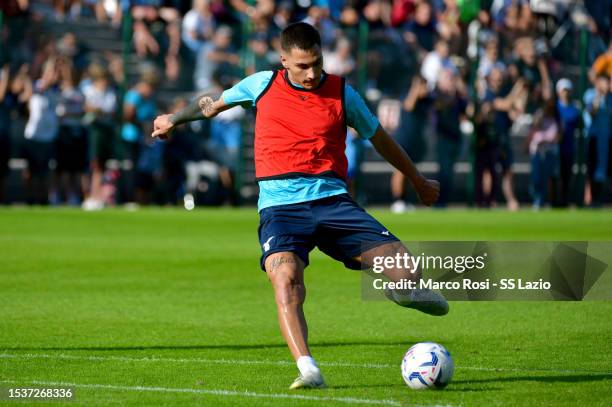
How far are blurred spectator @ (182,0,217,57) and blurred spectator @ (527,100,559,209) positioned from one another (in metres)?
7.17

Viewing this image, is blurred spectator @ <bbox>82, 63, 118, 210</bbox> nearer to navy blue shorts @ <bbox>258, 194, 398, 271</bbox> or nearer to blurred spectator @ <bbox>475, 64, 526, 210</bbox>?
blurred spectator @ <bbox>475, 64, 526, 210</bbox>

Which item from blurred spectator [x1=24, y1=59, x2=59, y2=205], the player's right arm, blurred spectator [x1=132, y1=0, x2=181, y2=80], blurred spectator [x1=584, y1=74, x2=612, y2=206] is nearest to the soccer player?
the player's right arm

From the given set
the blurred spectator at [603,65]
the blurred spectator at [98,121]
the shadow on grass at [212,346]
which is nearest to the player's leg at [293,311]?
the shadow on grass at [212,346]

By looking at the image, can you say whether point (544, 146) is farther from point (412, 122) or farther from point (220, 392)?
point (220, 392)

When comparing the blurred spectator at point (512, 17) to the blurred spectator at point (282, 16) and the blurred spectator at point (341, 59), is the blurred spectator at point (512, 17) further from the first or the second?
the blurred spectator at point (282, 16)

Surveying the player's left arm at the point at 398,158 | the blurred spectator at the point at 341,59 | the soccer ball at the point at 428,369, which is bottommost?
the soccer ball at the point at 428,369

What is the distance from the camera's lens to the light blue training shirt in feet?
25.9

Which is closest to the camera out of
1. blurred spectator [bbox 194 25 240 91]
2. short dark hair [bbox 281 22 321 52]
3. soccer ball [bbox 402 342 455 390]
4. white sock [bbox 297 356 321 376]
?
white sock [bbox 297 356 321 376]

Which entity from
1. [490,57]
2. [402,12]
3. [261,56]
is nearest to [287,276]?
[261,56]

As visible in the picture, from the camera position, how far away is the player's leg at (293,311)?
7.27 m

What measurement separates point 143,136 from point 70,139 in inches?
60.3

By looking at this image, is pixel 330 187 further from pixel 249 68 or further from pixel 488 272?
pixel 249 68

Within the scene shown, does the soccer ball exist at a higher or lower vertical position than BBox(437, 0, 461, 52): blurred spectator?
lower

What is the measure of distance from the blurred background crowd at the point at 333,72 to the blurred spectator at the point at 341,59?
5 cm
